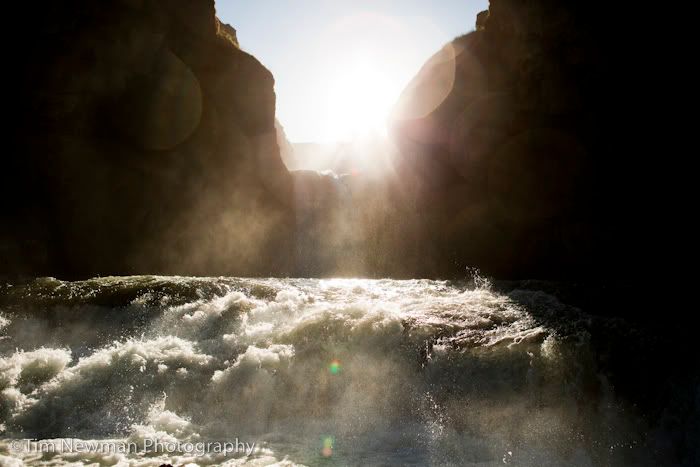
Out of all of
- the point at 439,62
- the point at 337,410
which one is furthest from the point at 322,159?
the point at 337,410

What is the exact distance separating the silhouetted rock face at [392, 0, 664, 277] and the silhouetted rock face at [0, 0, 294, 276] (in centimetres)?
1157

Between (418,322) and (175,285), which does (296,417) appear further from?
(175,285)

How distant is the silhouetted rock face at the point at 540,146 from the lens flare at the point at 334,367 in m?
21.0

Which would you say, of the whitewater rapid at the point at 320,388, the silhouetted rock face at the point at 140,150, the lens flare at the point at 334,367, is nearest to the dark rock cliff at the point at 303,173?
the silhouetted rock face at the point at 140,150

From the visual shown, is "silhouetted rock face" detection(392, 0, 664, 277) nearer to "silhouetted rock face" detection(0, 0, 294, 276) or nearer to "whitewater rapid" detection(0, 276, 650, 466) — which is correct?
"silhouetted rock face" detection(0, 0, 294, 276)

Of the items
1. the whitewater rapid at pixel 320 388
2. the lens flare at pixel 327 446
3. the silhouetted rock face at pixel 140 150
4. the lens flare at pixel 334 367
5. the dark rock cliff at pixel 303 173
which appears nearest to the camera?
the lens flare at pixel 327 446

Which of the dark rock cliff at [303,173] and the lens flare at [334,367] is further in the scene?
the dark rock cliff at [303,173]

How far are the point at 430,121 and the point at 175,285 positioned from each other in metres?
25.5

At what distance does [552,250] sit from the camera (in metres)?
26.8

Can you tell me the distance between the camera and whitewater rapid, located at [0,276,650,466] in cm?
659

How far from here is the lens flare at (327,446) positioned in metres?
6.49

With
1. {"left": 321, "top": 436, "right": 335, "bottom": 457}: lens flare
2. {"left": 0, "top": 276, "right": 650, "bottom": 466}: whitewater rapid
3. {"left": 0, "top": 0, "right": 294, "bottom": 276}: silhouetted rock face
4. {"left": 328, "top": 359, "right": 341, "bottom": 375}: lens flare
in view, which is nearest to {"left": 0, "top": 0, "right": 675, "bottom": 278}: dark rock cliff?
{"left": 0, "top": 0, "right": 294, "bottom": 276}: silhouetted rock face

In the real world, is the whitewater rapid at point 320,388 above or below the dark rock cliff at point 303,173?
below

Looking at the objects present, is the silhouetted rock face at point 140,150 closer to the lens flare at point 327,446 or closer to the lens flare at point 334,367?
the lens flare at point 334,367
